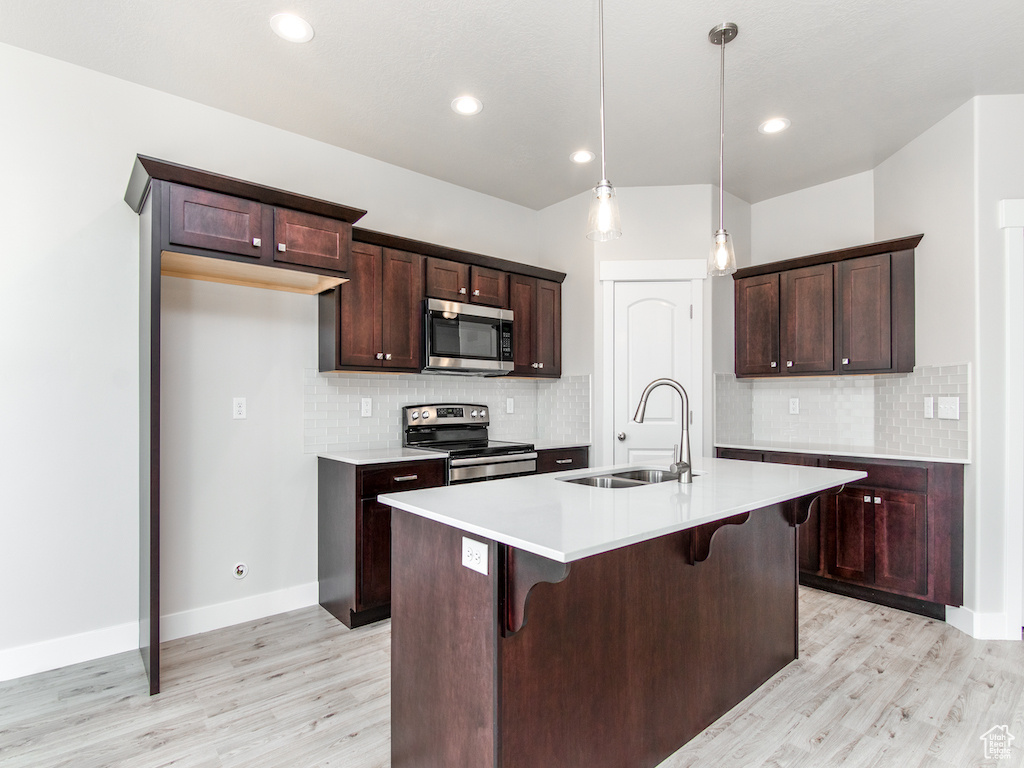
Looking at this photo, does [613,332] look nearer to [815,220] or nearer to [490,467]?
[490,467]

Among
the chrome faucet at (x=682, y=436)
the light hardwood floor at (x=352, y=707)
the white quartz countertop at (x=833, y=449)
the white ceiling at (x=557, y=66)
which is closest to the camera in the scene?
the light hardwood floor at (x=352, y=707)

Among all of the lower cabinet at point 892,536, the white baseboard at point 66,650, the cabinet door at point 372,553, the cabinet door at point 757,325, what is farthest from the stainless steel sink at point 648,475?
the white baseboard at point 66,650

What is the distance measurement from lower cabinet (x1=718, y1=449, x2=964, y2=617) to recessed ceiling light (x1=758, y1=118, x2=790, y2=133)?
201 centimetres

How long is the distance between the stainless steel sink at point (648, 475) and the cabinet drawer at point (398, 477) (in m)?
1.21

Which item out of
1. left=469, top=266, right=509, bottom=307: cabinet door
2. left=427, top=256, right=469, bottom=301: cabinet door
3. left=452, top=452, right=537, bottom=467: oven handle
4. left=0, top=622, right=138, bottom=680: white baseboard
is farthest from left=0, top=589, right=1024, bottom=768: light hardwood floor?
left=469, top=266, right=509, bottom=307: cabinet door

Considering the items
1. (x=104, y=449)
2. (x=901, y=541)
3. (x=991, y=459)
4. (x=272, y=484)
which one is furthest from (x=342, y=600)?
(x=991, y=459)

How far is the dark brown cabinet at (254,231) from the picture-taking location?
245 cm

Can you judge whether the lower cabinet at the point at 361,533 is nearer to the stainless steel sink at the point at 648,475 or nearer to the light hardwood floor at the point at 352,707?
the light hardwood floor at the point at 352,707

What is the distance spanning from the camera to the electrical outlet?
149 cm

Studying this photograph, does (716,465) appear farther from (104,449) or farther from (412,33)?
(104,449)

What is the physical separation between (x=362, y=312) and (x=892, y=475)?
128 inches

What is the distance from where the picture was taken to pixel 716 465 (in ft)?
8.87

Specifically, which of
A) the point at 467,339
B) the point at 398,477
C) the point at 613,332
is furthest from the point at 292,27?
the point at 613,332

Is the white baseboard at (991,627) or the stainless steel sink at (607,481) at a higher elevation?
the stainless steel sink at (607,481)
